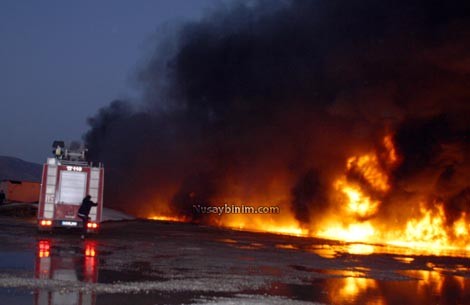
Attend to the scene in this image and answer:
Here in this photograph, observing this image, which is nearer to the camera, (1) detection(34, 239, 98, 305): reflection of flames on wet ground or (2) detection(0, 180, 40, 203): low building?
(1) detection(34, 239, 98, 305): reflection of flames on wet ground

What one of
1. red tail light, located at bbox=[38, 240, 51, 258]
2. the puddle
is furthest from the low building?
the puddle

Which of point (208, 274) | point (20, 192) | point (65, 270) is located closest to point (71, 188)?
point (65, 270)

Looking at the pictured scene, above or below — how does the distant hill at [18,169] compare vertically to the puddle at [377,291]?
above

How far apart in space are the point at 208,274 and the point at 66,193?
34.9 feet

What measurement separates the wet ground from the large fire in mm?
8160

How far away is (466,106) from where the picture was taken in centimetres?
2845

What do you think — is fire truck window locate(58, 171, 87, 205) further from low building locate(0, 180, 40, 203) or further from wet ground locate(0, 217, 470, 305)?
low building locate(0, 180, 40, 203)

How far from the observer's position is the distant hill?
115031 mm

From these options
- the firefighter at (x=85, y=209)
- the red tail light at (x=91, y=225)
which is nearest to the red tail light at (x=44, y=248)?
the firefighter at (x=85, y=209)

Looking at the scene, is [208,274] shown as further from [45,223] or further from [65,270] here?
[45,223]

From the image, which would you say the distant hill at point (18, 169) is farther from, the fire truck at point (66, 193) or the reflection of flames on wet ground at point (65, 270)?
the reflection of flames on wet ground at point (65, 270)

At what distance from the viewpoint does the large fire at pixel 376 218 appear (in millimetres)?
27109

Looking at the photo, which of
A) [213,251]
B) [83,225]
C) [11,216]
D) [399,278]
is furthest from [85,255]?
[11,216]

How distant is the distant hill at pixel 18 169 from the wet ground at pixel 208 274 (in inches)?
4024
